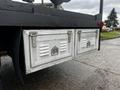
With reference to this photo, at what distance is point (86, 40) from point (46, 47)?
0.89 metres

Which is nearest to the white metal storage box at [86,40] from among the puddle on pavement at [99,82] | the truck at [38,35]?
the truck at [38,35]

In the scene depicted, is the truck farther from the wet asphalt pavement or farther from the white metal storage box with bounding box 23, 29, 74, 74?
the wet asphalt pavement

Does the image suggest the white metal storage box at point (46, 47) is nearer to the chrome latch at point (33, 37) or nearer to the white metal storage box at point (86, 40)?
the chrome latch at point (33, 37)

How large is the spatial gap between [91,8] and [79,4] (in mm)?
271

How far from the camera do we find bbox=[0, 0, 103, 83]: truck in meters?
1.35

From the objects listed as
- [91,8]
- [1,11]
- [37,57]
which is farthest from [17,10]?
[91,8]

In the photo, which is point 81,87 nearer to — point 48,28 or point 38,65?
point 38,65

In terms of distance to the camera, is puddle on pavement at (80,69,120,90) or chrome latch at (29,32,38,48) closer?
chrome latch at (29,32,38,48)

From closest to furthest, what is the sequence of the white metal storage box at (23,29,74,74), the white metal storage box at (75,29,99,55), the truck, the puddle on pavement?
the truck → the white metal storage box at (23,29,74,74) → the white metal storage box at (75,29,99,55) → the puddle on pavement

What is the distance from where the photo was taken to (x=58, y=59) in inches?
71.6

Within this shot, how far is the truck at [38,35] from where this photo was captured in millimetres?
1352

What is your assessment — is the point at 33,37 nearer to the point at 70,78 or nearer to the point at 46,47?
the point at 46,47

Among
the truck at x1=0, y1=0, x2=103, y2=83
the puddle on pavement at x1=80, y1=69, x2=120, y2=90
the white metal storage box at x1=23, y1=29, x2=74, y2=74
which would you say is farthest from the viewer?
the puddle on pavement at x1=80, y1=69, x2=120, y2=90

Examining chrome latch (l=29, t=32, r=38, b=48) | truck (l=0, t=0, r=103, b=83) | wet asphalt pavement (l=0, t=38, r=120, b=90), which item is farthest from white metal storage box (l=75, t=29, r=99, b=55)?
chrome latch (l=29, t=32, r=38, b=48)
